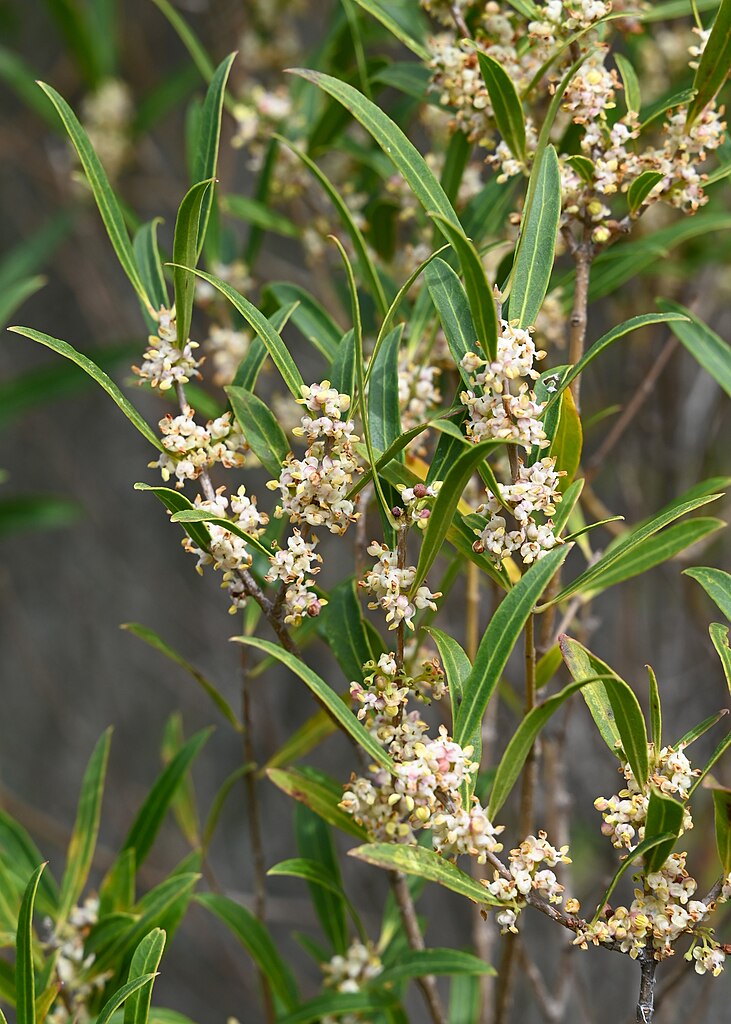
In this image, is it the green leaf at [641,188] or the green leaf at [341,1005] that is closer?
the green leaf at [641,188]

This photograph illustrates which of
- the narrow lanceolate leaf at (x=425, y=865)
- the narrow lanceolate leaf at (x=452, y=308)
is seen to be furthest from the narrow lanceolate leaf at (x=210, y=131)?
the narrow lanceolate leaf at (x=425, y=865)

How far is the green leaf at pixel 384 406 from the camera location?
566 mm

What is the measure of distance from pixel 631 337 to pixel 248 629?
0.86 metres

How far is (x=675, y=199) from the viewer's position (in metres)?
0.61

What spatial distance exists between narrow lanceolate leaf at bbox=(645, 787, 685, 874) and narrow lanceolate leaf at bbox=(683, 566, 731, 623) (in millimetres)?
112

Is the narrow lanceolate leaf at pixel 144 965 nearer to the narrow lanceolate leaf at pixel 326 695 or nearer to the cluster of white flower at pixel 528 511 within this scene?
the narrow lanceolate leaf at pixel 326 695

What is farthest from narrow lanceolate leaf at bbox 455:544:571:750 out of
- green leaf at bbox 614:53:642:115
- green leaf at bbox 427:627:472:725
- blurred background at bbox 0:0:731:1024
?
blurred background at bbox 0:0:731:1024

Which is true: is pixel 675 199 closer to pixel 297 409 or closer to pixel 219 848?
pixel 297 409

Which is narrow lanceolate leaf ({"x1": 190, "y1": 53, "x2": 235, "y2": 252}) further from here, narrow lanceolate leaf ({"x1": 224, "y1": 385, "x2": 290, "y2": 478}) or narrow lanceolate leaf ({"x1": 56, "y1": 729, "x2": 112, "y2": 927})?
narrow lanceolate leaf ({"x1": 56, "y1": 729, "x2": 112, "y2": 927})

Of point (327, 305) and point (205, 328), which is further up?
point (205, 328)

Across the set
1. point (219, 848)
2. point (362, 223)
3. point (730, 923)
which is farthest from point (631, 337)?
point (219, 848)

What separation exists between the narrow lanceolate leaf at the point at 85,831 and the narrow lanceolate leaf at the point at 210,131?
16.1 inches

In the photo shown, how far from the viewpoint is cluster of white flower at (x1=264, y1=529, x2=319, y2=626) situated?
0.52 meters

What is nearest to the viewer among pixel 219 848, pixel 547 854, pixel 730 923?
pixel 547 854
